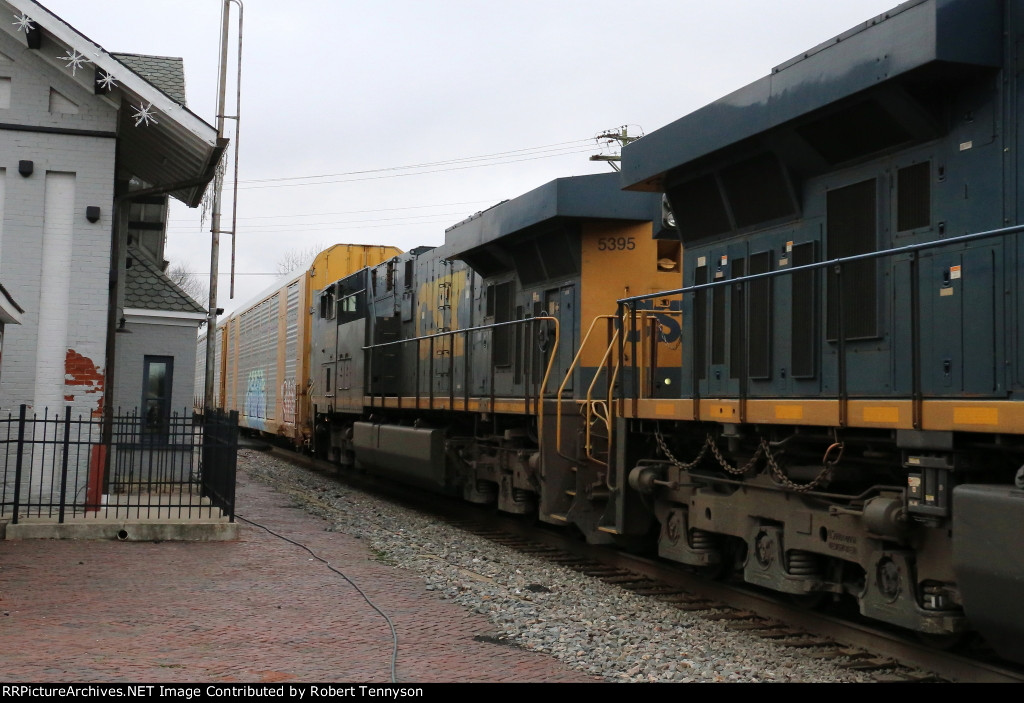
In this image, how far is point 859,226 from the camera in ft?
23.5

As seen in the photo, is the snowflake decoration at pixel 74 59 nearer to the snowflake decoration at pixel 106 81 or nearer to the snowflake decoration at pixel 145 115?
the snowflake decoration at pixel 106 81

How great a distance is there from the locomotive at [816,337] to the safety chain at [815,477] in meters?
0.03

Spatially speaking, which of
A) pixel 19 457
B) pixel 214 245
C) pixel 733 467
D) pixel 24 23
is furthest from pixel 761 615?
pixel 214 245

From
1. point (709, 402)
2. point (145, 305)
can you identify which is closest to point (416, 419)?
point (145, 305)

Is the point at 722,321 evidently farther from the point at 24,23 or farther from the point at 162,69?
the point at 162,69

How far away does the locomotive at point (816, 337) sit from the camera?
571 cm

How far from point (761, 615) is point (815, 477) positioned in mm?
1554

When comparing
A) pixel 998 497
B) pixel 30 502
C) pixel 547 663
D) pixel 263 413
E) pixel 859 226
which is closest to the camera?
pixel 998 497

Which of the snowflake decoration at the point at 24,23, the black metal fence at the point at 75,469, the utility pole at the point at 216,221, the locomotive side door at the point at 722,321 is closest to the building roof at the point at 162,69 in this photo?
the utility pole at the point at 216,221

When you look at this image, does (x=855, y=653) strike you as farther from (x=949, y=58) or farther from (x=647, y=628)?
(x=949, y=58)

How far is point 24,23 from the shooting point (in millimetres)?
11328

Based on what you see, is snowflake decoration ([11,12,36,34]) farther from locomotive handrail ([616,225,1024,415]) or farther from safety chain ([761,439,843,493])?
safety chain ([761,439,843,493])

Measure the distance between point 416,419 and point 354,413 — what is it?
3330 millimetres

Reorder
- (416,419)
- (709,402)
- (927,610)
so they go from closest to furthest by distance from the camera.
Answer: (927,610) → (709,402) → (416,419)
